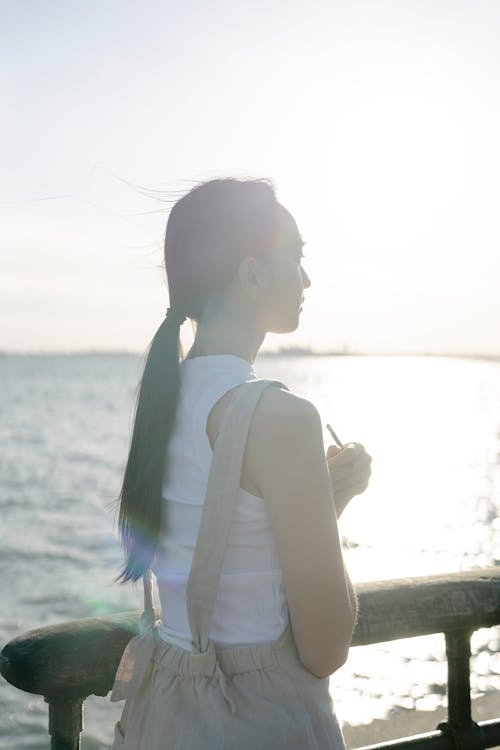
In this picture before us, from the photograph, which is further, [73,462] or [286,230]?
[73,462]

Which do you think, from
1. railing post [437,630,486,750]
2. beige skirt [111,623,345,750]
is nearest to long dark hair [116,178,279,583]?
beige skirt [111,623,345,750]

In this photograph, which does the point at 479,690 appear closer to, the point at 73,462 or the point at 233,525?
the point at 233,525

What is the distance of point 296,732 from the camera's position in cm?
151

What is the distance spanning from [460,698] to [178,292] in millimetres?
1428

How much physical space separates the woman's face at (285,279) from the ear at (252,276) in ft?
0.05

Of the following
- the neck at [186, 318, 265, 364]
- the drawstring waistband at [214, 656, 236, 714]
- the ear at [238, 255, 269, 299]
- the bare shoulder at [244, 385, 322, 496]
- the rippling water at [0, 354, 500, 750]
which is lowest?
the rippling water at [0, 354, 500, 750]

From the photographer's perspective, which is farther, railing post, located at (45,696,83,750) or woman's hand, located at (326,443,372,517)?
railing post, located at (45,696,83,750)

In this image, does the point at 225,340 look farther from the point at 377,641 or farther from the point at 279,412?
the point at 377,641

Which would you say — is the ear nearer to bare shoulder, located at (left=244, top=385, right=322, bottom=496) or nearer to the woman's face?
the woman's face

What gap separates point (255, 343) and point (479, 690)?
871cm

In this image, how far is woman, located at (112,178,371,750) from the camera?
1458 mm

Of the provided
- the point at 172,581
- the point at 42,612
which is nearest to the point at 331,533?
the point at 172,581

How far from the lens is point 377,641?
2.07 meters

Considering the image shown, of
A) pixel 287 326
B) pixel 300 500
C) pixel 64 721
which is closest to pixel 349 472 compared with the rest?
pixel 300 500
